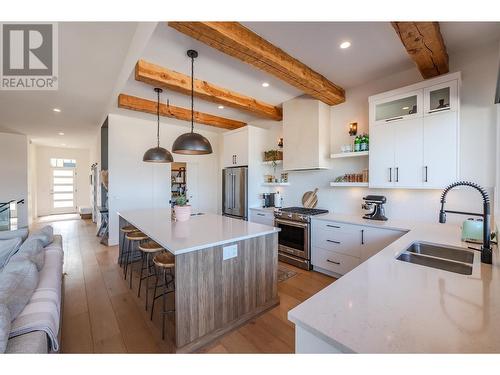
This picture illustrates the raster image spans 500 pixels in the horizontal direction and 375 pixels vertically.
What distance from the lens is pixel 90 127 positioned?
20.3 ft

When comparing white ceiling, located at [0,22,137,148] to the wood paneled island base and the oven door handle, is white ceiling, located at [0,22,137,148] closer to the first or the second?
the wood paneled island base

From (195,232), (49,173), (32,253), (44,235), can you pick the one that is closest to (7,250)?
(32,253)

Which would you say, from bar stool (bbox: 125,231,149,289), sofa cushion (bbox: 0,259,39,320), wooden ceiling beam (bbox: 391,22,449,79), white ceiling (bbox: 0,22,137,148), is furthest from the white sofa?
wooden ceiling beam (bbox: 391,22,449,79)

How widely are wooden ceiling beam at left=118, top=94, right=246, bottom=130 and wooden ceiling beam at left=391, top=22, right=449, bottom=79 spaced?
3.65m

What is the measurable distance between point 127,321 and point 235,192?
300cm

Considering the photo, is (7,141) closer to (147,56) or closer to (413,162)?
(147,56)

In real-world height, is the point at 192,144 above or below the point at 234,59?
below

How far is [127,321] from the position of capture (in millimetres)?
2232

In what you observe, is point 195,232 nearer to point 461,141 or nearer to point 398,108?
point 398,108

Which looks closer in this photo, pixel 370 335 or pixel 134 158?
pixel 370 335

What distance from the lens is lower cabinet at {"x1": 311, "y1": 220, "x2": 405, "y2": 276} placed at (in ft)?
8.89

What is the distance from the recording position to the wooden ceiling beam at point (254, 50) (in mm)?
1836
